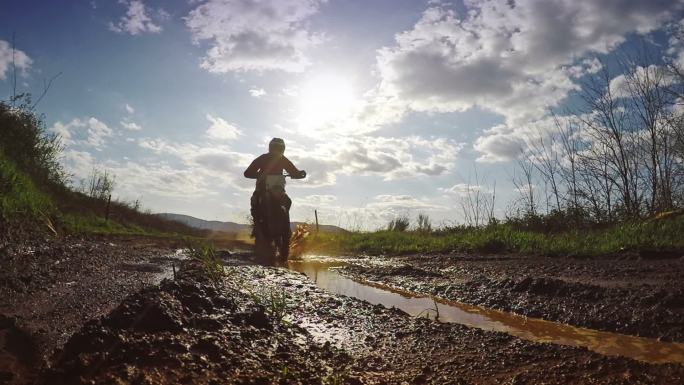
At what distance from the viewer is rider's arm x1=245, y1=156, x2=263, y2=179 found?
698 centimetres

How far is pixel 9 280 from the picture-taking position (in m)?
2.96

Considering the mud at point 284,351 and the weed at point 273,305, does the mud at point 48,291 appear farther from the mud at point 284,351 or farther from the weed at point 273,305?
the weed at point 273,305

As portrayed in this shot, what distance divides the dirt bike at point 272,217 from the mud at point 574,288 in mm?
1405

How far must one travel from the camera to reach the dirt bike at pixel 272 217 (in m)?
6.66

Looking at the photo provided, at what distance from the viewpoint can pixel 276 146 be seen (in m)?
7.12

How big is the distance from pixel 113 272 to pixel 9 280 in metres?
1.14

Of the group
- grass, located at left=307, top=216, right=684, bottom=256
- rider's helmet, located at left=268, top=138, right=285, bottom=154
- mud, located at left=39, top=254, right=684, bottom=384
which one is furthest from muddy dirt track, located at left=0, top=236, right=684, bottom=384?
rider's helmet, located at left=268, top=138, right=285, bottom=154

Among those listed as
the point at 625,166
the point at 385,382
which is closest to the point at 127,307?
the point at 385,382

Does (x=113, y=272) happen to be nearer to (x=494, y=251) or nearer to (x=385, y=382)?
(x=385, y=382)

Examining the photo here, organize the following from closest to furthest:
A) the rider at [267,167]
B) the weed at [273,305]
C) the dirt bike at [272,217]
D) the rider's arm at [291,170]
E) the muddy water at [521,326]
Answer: the muddy water at [521,326] → the weed at [273,305] → the dirt bike at [272,217] → the rider at [267,167] → the rider's arm at [291,170]

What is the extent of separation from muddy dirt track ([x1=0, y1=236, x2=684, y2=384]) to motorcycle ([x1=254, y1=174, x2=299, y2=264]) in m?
3.84

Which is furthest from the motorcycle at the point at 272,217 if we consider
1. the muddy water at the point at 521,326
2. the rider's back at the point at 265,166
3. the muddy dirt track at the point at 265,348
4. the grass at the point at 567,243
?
the muddy dirt track at the point at 265,348

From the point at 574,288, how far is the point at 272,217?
4.19 metres

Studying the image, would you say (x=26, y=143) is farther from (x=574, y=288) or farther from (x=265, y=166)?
(x=574, y=288)
